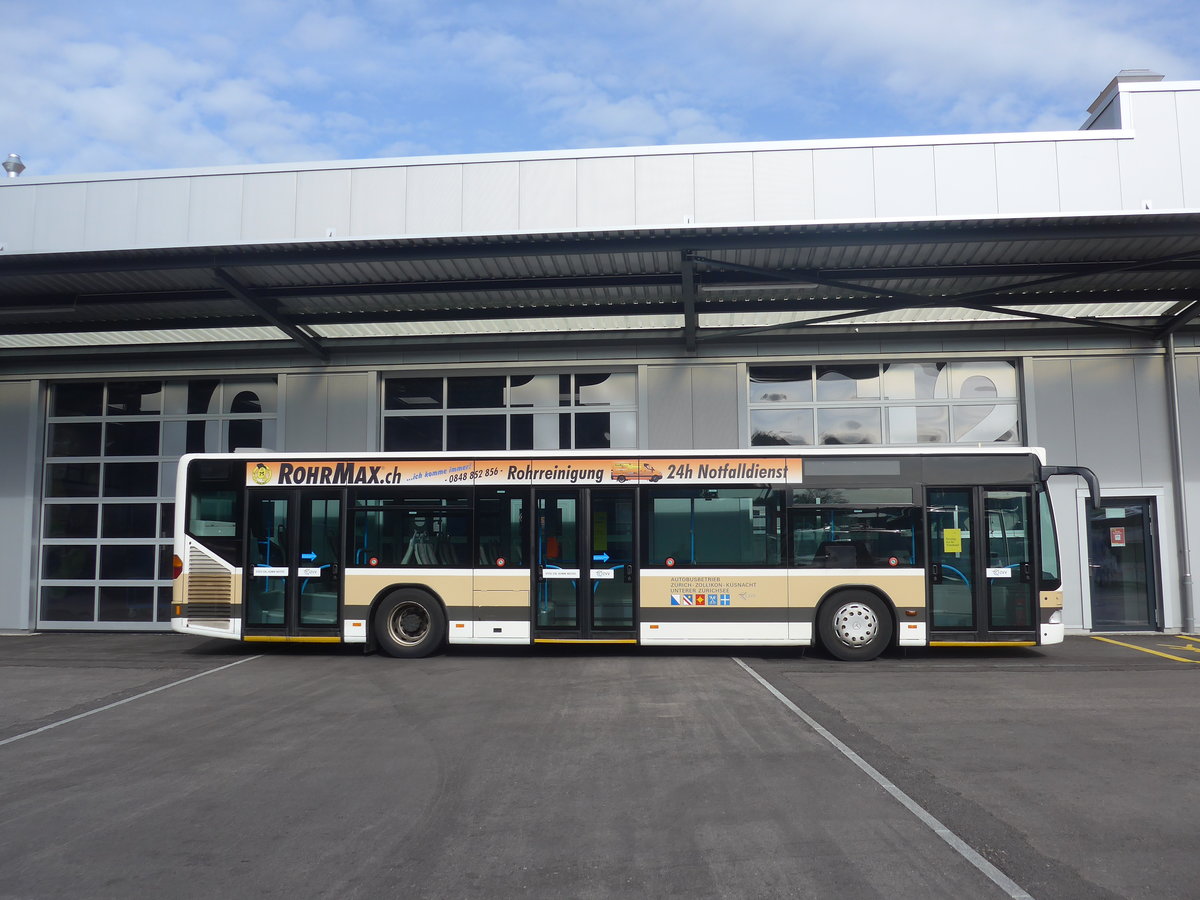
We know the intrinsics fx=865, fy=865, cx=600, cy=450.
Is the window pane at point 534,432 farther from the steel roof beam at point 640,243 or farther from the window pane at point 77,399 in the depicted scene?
the window pane at point 77,399

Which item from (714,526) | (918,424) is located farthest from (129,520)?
(918,424)

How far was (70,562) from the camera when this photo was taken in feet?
54.1

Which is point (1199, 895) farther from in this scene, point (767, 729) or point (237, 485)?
point (237, 485)

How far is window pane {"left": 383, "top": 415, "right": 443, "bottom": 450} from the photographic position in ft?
53.0

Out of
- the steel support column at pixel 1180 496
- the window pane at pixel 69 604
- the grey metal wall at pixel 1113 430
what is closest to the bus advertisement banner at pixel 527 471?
the grey metal wall at pixel 1113 430

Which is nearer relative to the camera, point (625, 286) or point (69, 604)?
point (625, 286)

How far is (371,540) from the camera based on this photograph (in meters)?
12.1

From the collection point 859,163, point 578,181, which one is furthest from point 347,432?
point 859,163

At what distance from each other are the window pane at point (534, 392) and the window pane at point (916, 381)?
602cm

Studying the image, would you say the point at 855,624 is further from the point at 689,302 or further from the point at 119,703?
the point at 119,703

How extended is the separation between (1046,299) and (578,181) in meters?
7.96

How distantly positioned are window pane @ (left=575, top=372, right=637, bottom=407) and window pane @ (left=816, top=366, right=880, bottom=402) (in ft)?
11.1

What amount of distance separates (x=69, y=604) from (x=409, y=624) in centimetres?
861

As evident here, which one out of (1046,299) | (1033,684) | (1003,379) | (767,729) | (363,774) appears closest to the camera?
(363,774)
